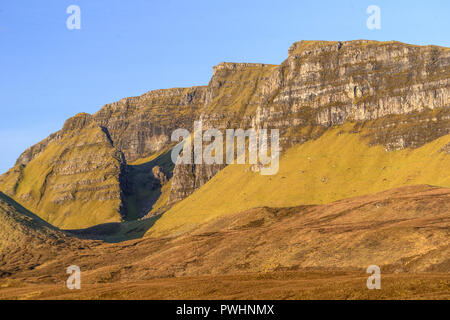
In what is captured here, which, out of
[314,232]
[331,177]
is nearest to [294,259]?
[314,232]

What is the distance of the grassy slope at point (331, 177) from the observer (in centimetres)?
16300

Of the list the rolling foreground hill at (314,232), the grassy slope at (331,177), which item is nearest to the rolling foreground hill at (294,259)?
the rolling foreground hill at (314,232)

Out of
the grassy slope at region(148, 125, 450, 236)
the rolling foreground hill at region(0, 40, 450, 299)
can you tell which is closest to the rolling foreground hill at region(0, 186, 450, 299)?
the rolling foreground hill at region(0, 40, 450, 299)

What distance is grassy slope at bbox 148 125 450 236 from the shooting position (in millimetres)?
163000

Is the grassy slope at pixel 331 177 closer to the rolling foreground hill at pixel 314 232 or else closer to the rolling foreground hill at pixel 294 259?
the rolling foreground hill at pixel 314 232

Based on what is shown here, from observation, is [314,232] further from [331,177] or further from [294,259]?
[331,177]

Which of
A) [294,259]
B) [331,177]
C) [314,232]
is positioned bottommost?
[294,259]

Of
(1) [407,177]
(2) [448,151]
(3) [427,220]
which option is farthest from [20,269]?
(2) [448,151]

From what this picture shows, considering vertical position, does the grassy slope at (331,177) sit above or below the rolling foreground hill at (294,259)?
above

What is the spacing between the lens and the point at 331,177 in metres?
177

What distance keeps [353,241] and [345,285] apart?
108 feet

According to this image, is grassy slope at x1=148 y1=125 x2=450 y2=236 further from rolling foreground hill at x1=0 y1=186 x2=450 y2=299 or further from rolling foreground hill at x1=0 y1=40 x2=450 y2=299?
rolling foreground hill at x1=0 y1=186 x2=450 y2=299

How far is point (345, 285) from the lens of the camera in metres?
63.4

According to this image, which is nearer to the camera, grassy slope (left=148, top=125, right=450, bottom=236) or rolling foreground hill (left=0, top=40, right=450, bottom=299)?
rolling foreground hill (left=0, top=40, right=450, bottom=299)
